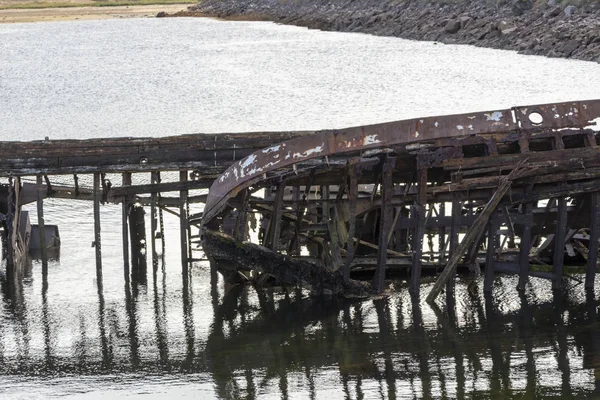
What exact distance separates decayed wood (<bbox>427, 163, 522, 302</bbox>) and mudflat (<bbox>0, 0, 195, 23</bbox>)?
121 metres

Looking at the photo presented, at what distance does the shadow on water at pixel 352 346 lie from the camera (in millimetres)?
14672

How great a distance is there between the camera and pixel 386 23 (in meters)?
91.6

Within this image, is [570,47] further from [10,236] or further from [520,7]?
[10,236]

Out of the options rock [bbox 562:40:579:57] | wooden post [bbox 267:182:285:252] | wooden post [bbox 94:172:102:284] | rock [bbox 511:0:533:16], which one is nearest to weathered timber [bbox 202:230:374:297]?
wooden post [bbox 267:182:285:252]

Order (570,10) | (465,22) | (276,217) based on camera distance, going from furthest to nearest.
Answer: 1. (465,22)
2. (570,10)
3. (276,217)

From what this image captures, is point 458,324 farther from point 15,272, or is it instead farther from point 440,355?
point 15,272

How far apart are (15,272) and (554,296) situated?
9535 millimetres

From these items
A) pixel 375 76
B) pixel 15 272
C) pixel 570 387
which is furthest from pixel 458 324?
pixel 375 76

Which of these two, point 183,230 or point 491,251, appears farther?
point 183,230

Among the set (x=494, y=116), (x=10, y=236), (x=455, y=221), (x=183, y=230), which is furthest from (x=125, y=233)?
(x=494, y=116)

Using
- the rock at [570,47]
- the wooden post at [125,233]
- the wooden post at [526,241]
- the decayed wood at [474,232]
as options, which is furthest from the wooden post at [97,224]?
the rock at [570,47]

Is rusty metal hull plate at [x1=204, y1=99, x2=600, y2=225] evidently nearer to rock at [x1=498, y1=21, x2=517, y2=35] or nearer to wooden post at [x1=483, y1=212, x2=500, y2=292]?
wooden post at [x1=483, y1=212, x2=500, y2=292]

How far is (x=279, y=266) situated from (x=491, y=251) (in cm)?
324

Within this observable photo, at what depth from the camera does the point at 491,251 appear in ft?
56.3
